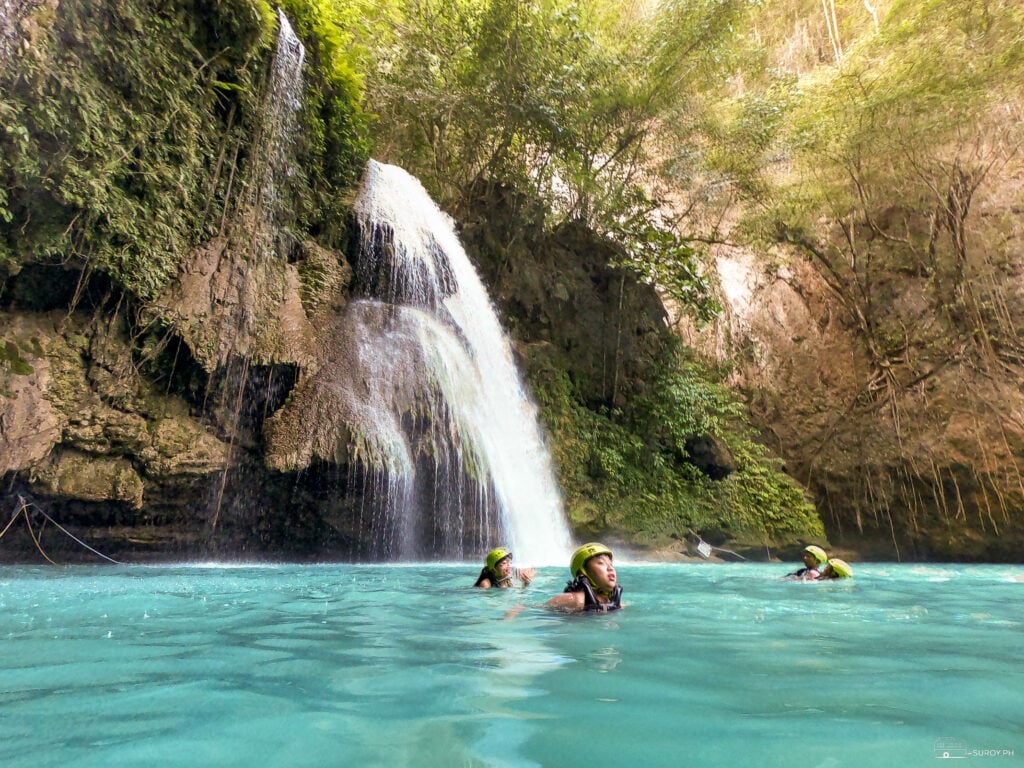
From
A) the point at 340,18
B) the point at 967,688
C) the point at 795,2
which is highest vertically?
the point at 795,2

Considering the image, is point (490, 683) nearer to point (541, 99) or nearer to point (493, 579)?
point (493, 579)

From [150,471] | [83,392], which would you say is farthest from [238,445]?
[83,392]

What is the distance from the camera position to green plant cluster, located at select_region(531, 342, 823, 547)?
12633 mm

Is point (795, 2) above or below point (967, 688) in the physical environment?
above

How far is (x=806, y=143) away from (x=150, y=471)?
14.4 m

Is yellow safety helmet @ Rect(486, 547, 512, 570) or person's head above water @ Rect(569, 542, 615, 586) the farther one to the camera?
yellow safety helmet @ Rect(486, 547, 512, 570)

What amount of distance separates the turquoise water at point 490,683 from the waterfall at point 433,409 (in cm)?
409

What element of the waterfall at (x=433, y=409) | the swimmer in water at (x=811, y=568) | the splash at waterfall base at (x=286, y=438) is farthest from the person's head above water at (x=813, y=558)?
the splash at waterfall base at (x=286, y=438)

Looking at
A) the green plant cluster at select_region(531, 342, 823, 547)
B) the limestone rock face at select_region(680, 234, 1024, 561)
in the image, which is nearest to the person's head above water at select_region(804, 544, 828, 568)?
the green plant cluster at select_region(531, 342, 823, 547)

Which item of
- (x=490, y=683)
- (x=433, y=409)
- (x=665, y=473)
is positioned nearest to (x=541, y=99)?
(x=433, y=409)

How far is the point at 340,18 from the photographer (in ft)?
41.9

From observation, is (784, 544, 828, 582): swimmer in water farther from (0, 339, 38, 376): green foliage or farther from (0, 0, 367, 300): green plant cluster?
(0, 339, 38, 376): green foliage

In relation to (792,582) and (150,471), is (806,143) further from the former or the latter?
(150,471)

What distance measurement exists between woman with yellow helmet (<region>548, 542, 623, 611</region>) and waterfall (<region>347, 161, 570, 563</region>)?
4677mm
